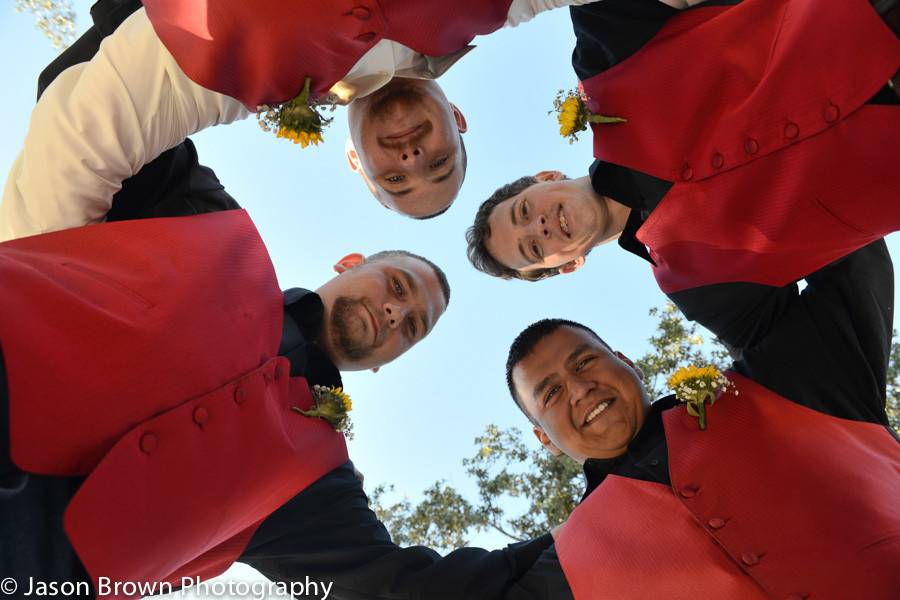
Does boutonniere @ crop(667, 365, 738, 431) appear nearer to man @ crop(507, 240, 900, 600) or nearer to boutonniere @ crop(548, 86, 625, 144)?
man @ crop(507, 240, 900, 600)

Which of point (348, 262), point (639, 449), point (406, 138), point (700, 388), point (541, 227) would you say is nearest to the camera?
point (700, 388)

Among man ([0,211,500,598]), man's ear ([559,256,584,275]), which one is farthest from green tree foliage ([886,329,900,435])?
man ([0,211,500,598])

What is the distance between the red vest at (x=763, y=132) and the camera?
9.84ft

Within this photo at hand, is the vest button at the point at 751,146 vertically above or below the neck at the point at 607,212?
below

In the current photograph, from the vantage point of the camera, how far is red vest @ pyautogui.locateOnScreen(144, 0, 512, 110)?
273 centimetres

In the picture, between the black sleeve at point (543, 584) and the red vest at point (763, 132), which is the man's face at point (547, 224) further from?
the black sleeve at point (543, 584)

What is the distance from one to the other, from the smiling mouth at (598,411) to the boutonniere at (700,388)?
1.61 feet

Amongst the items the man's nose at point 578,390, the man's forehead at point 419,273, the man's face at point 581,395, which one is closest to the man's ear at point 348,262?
the man's forehead at point 419,273

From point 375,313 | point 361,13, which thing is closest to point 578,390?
point 375,313

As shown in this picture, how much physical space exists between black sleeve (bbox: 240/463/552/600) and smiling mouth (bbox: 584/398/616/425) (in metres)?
0.73

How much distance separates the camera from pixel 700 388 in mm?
3566

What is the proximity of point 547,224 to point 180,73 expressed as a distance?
242 centimetres

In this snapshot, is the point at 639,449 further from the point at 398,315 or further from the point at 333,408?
the point at 333,408

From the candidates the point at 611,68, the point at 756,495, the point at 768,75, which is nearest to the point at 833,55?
the point at 768,75
